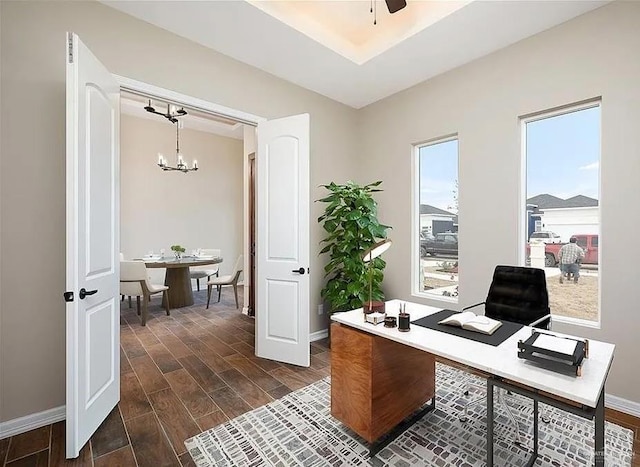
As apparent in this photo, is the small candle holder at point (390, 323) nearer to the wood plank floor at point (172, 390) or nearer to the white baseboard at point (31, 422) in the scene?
the wood plank floor at point (172, 390)

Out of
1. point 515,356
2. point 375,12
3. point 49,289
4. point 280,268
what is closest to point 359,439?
point 515,356

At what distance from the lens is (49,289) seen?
2123 millimetres

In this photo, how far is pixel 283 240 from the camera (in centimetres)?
311

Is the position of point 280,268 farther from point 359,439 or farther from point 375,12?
point 375,12

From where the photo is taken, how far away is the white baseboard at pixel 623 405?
2232mm

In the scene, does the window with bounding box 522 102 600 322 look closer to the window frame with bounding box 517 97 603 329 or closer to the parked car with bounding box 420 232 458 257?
the window frame with bounding box 517 97 603 329

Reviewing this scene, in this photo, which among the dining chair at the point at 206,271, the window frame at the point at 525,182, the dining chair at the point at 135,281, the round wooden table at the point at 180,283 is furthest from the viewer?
the dining chair at the point at 206,271

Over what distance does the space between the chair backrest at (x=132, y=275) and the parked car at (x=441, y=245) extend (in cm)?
377

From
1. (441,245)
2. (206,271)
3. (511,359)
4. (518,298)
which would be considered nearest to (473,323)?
(511,359)

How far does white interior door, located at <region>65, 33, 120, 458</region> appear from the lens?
5.74ft

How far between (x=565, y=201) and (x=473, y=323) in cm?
173

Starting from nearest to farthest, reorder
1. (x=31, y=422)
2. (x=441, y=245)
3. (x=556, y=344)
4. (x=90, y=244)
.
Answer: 1. (x=556, y=344)
2. (x=90, y=244)
3. (x=31, y=422)
4. (x=441, y=245)

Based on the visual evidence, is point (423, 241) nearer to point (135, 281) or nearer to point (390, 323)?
point (390, 323)

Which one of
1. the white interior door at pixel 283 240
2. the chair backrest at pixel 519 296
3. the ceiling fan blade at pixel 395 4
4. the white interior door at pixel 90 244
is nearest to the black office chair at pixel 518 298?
the chair backrest at pixel 519 296
